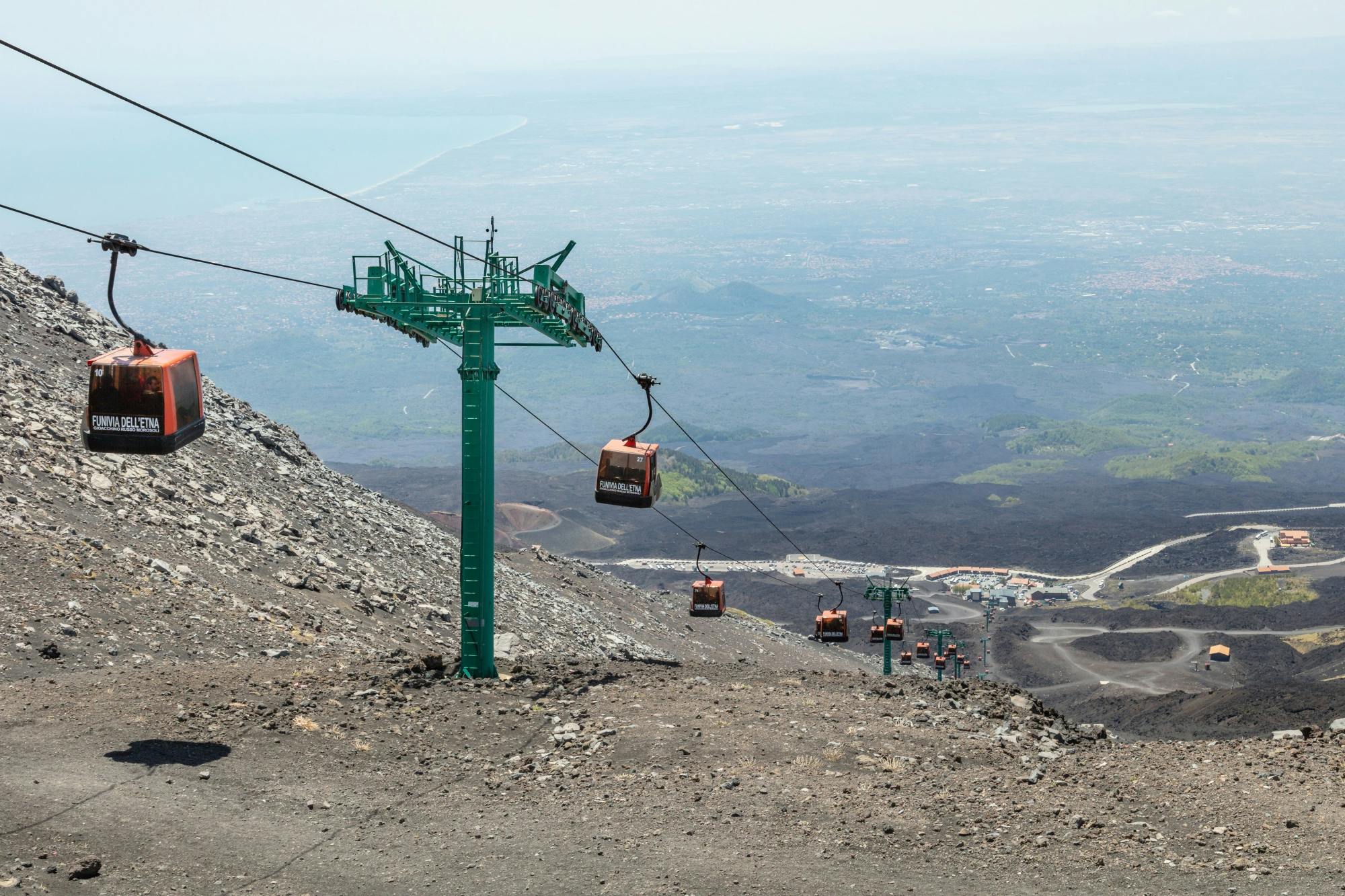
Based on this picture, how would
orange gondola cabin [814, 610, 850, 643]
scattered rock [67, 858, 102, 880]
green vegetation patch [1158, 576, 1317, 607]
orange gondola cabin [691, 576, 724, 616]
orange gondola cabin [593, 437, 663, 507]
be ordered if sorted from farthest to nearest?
green vegetation patch [1158, 576, 1317, 607] < orange gondola cabin [814, 610, 850, 643] < orange gondola cabin [691, 576, 724, 616] < orange gondola cabin [593, 437, 663, 507] < scattered rock [67, 858, 102, 880]

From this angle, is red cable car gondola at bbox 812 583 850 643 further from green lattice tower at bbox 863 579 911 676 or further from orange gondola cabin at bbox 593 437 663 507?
orange gondola cabin at bbox 593 437 663 507

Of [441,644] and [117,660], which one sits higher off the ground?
[117,660]

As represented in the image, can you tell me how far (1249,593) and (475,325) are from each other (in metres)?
114

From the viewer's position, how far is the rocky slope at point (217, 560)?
28703 mm

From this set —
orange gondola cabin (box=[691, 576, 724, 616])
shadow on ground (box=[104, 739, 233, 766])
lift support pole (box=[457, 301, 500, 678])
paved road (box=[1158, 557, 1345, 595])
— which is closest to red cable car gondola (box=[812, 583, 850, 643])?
orange gondola cabin (box=[691, 576, 724, 616])

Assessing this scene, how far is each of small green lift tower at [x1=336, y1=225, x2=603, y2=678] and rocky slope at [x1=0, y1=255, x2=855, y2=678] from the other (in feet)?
10.4

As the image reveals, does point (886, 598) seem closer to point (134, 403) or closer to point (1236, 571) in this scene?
point (134, 403)

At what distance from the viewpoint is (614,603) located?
58.9 meters

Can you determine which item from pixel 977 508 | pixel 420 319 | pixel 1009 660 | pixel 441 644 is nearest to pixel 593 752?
pixel 420 319

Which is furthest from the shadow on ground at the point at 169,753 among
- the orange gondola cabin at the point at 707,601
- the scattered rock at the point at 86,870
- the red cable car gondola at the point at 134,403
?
the orange gondola cabin at the point at 707,601

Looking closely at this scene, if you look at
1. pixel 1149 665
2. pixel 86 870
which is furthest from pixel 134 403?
pixel 1149 665

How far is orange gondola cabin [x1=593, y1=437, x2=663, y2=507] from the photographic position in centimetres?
2545

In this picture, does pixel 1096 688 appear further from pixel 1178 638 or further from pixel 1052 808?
pixel 1052 808

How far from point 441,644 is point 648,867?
22.3 meters
